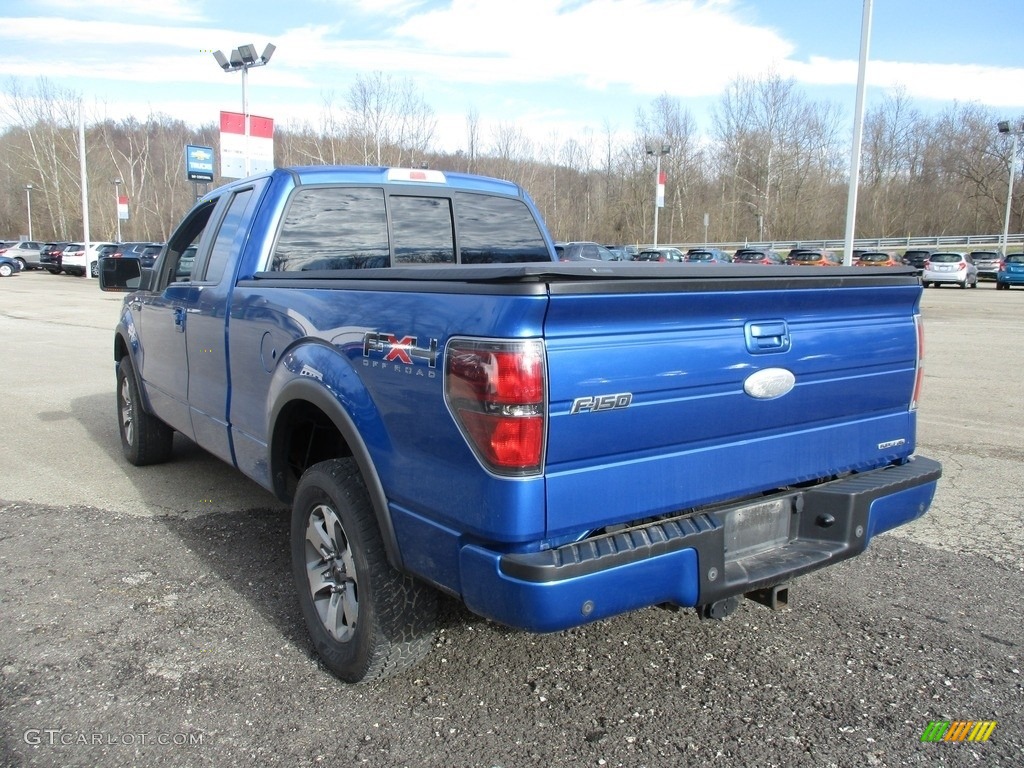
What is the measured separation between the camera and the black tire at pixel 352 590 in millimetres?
2893

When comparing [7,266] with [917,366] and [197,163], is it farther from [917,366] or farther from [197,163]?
[917,366]

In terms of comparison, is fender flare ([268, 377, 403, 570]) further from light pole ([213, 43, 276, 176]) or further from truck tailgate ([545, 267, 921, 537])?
light pole ([213, 43, 276, 176])

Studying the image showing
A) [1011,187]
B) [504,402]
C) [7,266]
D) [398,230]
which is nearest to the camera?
[504,402]

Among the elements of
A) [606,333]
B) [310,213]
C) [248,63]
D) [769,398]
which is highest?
[248,63]

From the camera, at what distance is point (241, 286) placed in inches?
157

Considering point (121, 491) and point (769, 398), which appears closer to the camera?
point (769, 398)

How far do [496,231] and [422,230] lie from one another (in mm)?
502

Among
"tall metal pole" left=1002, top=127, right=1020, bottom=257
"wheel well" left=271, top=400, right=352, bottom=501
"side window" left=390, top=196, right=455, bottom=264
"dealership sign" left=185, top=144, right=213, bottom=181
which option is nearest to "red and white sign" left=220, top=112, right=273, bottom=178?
"dealership sign" left=185, top=144, right=213, bottom=181

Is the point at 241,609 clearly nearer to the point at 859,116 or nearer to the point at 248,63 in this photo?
the point at 859,116

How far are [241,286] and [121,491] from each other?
2491 millimetres

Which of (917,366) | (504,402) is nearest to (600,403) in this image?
(504,402)

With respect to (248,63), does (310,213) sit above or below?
below

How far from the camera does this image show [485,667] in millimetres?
3281

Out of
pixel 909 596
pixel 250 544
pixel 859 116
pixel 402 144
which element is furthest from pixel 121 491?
pixel 402 144
